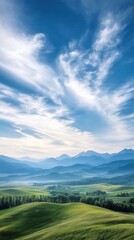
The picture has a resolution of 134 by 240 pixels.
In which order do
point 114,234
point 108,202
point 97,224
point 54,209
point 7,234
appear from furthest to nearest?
point 108,202 < point 54,209 < point 7,234 < point 97,224 < point 114,234

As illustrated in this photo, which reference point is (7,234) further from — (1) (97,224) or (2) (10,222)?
(1) (97,224)

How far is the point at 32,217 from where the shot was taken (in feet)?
410

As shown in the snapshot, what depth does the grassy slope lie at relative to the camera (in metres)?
68.2

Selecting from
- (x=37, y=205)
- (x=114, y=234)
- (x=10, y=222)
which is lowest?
(x=114, y=234)

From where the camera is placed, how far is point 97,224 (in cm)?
7931

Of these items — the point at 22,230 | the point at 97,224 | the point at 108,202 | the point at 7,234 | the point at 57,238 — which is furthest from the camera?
the point at 108,202

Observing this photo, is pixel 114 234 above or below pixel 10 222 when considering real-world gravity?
below

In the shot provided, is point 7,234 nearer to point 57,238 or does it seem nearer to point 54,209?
point 57,238

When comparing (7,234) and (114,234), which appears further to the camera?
(7,234)

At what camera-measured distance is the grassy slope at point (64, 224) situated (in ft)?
224

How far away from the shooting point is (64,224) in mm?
93375

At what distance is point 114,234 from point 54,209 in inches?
3162

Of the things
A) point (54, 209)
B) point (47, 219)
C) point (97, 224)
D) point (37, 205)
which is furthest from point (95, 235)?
point (37, 205)

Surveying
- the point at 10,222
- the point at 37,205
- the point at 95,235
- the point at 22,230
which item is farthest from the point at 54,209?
the point at 95,235
